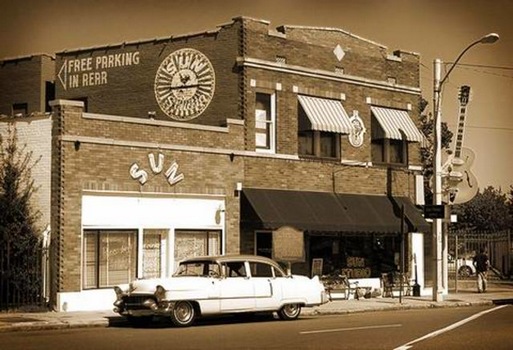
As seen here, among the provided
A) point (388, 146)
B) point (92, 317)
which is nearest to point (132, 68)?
point (388, 146)

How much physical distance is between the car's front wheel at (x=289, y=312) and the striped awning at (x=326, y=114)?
8.81 metres

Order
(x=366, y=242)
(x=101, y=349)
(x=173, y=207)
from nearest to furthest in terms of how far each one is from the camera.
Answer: (x=101, y=349) → (x=173, y=207) → (x=366, y=242)

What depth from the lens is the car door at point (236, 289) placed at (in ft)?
73.0

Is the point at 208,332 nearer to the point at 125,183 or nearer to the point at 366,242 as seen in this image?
the point at 125,183

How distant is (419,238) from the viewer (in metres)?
36.5

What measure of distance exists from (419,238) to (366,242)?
3342mm

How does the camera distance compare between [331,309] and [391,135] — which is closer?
[331,309]

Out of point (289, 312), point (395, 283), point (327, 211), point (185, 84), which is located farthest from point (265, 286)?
point (395, 283)

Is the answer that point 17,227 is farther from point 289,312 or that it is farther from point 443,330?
point 443,330

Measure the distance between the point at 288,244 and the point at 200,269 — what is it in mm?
7908

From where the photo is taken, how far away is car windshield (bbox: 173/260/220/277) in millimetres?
22422

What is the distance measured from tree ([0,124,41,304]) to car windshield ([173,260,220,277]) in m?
4.64

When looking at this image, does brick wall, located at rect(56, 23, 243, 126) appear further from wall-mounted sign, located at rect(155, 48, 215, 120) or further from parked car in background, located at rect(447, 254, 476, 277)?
parked car in background, located at rect(447, 254, 476, 277)

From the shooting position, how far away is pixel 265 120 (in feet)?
101
